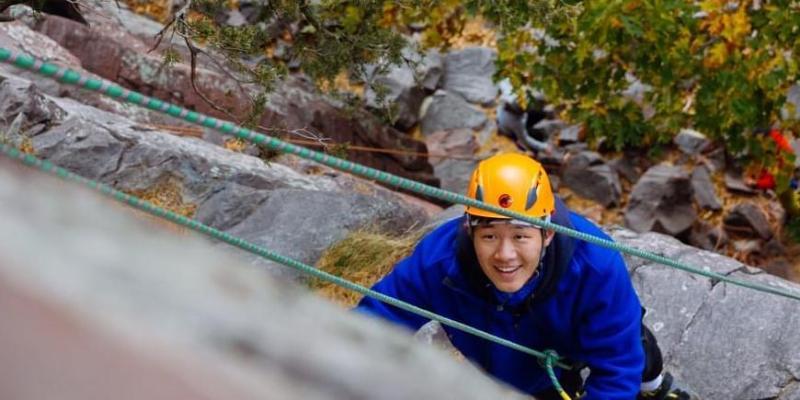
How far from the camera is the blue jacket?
265 cm

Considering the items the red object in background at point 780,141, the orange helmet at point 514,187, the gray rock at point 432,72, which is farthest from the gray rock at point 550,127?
the orange helmet at point 514,187

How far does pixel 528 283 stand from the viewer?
2641 mm

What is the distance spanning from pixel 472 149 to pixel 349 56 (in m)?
7.51

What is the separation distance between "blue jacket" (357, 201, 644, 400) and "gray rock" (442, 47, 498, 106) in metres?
10.8

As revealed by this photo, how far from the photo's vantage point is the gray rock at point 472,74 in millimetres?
13570

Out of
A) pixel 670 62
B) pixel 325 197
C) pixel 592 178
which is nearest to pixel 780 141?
pixel 670 62

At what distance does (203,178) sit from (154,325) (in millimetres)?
5565

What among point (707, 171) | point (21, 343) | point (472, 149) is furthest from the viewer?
point (472, 149)

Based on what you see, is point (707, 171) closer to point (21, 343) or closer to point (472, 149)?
point (472, 149)

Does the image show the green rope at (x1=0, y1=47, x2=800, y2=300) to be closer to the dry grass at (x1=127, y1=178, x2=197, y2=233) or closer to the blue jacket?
the blue jacket

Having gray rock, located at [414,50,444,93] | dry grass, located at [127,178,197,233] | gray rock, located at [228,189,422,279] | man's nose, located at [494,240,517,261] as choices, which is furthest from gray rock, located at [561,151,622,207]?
man's nose, located at [494,240,517,261]

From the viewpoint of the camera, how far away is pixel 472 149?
12.3 meters

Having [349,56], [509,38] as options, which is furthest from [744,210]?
[349,56]

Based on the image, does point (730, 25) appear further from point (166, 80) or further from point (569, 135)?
point (166, 80)
